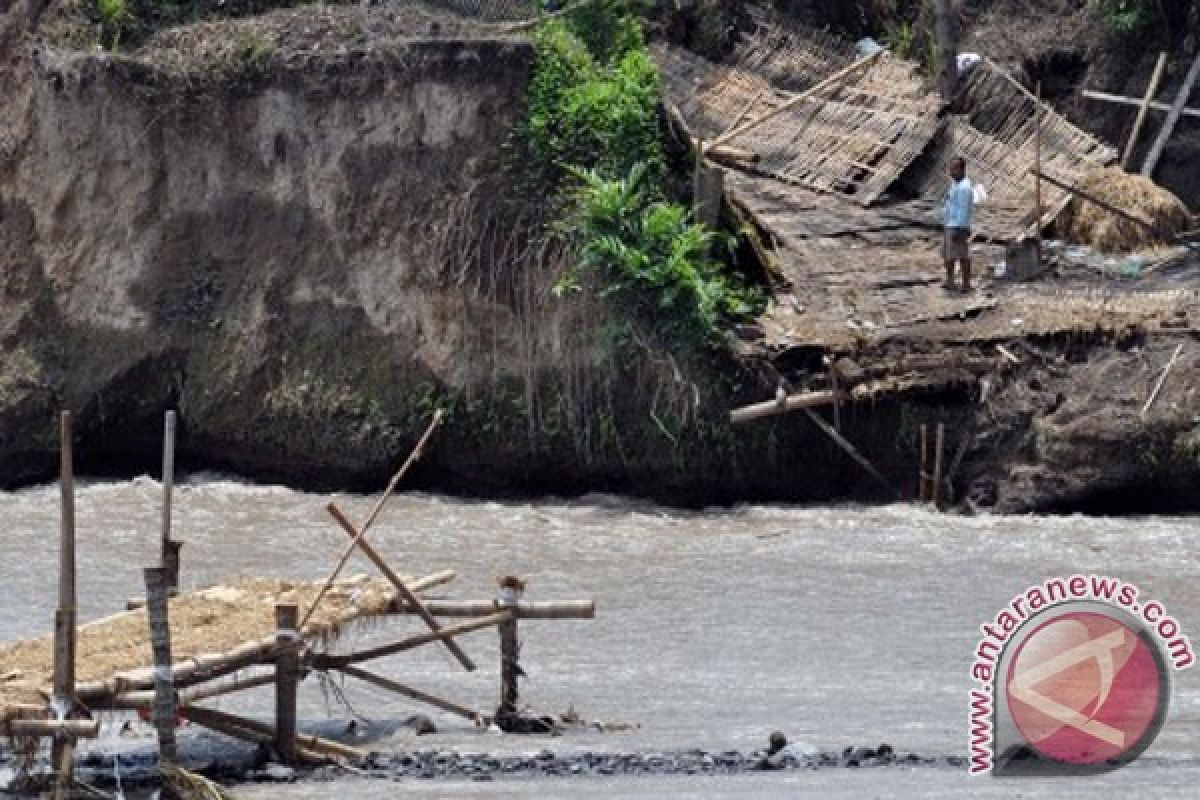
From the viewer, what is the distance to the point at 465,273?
85.7ft

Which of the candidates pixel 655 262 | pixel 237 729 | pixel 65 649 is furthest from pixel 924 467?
pixel 65 649

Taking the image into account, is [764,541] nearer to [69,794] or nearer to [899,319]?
[899,319]

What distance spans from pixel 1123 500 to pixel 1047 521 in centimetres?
89

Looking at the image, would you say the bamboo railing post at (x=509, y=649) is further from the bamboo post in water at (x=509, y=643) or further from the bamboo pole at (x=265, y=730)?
the bamboo pole at (x=265, y=730)

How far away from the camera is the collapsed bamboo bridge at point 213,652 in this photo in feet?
51.9

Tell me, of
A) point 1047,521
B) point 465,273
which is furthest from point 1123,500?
point 465,273

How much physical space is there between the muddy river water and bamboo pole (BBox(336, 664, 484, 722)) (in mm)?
132

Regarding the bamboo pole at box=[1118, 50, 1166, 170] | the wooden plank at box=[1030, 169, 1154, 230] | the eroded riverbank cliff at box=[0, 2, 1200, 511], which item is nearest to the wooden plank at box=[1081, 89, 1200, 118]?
the bamboo pole at box=[1118, 50, 1166, 170]

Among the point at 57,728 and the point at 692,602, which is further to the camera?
the point at 692,602

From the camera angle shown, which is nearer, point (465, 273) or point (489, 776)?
point (489, 776)

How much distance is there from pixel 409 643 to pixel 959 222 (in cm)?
909

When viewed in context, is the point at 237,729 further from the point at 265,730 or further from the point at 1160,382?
the point at 1160,382

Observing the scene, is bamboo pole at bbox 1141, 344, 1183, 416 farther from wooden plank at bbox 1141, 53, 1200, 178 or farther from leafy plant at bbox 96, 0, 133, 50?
leafy plant at bbox 96, 0, 133, 50

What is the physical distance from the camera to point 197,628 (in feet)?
57.8
